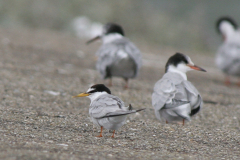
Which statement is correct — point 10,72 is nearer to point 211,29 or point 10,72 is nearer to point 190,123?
point 190,123

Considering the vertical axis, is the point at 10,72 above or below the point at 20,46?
below

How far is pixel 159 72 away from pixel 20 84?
11.4ft

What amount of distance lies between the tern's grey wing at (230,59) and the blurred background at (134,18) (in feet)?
16.3

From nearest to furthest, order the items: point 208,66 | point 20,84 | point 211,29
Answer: point 20,84 < point 208,66 < point 211,29

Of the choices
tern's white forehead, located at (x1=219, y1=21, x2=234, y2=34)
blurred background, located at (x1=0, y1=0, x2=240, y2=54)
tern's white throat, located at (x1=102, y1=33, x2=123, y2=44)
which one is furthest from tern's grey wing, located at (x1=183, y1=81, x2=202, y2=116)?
blurred background, located at (x1=0, y1=0, x2=240, y2=54)

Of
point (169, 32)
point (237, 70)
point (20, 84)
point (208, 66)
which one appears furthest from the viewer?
point (169, 32)

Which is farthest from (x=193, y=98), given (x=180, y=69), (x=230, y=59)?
(x=230, y=59)

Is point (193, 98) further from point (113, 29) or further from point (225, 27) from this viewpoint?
point (225, 27)

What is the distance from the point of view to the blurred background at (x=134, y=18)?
13.4 meters

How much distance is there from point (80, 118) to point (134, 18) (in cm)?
1074

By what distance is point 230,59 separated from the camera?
300 inches

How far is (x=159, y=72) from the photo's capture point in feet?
26.7

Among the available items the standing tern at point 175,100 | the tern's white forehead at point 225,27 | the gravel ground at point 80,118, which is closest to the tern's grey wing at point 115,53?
the gravel ground at point 80,118

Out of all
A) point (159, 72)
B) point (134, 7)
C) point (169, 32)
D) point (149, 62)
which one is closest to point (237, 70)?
point (159, 72)
